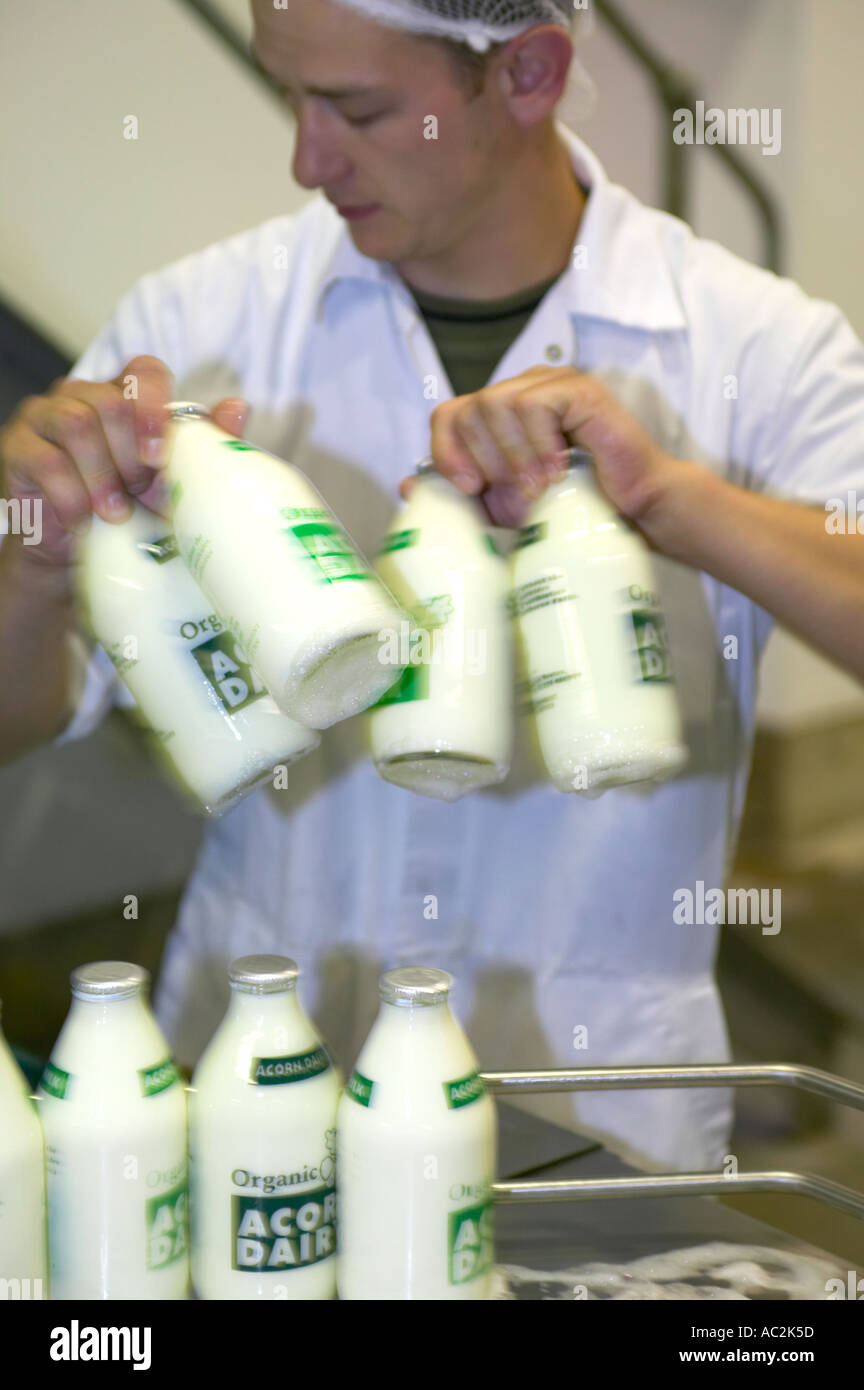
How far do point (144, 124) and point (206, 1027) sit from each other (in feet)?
5.82

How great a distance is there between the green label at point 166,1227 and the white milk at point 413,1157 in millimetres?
95

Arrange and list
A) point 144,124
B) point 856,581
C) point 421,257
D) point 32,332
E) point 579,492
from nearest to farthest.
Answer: point 579,492, point 856,581, point 421,257, point 32,332, point 144,124

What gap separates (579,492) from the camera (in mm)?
928

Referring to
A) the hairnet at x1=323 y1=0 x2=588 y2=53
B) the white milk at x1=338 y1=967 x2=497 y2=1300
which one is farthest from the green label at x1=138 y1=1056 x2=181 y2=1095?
the hairnet at x1=323 y1=0 x2=588 y2=53

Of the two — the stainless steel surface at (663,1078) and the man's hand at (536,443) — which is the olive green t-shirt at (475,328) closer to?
the man's hand at (536,443)

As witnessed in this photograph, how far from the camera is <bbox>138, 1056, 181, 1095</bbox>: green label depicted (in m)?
0.77

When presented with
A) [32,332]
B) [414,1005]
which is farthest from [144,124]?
[414,1005]

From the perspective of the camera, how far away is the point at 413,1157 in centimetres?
76

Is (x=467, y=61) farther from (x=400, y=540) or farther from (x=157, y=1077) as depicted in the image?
(x=157, y=1077)

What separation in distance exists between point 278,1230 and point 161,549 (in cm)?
44

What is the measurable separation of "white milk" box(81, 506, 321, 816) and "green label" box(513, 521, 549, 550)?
0.65 ft

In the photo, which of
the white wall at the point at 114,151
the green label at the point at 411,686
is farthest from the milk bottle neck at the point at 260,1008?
the white wall at the point at 114,151

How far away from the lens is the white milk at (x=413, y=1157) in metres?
0.77
